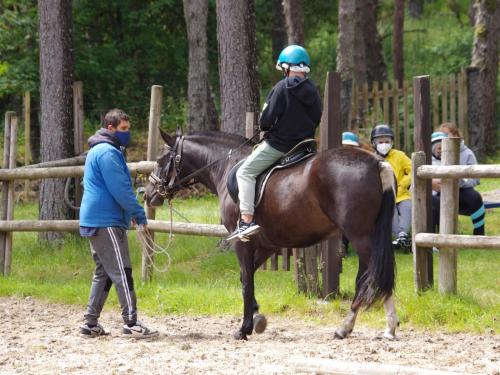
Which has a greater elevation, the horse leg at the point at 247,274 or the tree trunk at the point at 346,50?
the tree trunk at the point at 346,50

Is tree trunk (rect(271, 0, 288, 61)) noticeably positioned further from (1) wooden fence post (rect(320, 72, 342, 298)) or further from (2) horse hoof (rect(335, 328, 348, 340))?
(2) horse hoof (rect(335, 328, 348, 340))

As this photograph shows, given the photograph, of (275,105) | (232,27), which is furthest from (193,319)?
(232,27)

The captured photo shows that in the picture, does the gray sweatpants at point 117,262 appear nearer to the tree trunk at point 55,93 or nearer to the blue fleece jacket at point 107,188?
the blue fleece jacket at point 107,188

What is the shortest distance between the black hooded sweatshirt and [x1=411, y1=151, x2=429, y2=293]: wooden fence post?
1334mm

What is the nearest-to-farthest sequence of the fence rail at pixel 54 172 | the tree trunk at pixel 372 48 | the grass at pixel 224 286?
the grass at pixel 224 286, the fence rail at pixel 54 172, the tree trunk at pixel 372 48

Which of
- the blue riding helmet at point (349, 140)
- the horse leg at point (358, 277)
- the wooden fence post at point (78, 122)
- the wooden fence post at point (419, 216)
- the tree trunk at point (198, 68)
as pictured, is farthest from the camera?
the tree trunk at point (198, 68)

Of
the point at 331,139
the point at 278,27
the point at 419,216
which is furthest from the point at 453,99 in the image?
the point at 419,216

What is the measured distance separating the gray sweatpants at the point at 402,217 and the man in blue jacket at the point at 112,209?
414 cm

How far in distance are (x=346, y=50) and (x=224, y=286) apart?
376 inches

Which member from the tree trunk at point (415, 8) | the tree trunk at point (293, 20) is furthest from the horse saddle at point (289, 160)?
the tree trunk at point (415, 8)

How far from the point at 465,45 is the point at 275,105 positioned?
2285 centimetres

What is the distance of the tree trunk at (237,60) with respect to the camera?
1269 cm

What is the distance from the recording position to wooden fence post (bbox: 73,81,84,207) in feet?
45.3

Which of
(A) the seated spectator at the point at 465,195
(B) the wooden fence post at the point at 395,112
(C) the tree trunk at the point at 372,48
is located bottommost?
(A) the seated spectator at the point at 465,195
